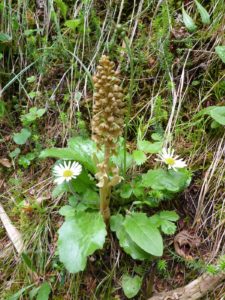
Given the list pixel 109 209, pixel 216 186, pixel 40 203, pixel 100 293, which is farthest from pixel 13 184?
pixel 216 186

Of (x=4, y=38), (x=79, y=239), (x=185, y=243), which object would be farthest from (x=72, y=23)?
(x=185, y=243)

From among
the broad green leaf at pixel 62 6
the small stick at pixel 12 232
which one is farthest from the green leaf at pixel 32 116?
the broad green leaf at pixel 62 6

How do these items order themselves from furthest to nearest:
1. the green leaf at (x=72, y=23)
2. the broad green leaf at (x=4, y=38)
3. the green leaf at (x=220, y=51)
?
the broad green leaf at (x=4, y=38) < the green leaf at (x=72, y=23) < the green leaf at (x=220, y=51)

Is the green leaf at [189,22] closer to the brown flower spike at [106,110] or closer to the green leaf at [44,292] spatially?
the brown flower spike at [106,110]

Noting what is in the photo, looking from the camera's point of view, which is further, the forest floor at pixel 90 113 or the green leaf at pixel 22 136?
the green leaf at pixel 22 136

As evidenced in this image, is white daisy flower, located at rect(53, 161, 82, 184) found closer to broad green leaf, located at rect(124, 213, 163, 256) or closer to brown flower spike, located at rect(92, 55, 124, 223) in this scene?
brown flower spike, located at rect(92, 55, 124, 223)

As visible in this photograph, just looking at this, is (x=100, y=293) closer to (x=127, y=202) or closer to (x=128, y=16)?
(x=127, y=202)

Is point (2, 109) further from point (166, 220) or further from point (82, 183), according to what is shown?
point (166, 220)

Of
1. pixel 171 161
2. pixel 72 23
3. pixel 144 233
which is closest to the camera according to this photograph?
pixel 144 233
